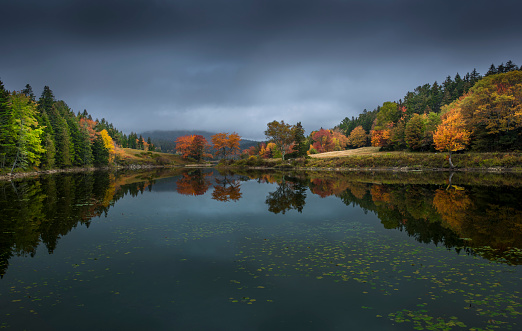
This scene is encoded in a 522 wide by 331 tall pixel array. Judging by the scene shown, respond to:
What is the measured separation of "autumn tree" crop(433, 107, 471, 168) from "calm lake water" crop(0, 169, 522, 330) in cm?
5238

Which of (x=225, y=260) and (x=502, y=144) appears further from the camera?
(x=502, y=144)

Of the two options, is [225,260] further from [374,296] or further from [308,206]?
[308,206]

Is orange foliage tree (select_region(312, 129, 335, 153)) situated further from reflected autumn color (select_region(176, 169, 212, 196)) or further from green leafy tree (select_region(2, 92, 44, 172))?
green leafy tree (select_region(2, 92, 44, 172))

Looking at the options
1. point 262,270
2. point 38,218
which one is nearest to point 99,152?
point 38,218

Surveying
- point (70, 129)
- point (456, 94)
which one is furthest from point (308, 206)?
point (456, 94)

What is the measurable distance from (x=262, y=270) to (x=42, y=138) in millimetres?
75941

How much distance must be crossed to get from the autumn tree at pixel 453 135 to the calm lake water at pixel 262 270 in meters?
52.4

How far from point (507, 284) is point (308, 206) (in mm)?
16409

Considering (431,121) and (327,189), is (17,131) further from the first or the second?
(431,121)

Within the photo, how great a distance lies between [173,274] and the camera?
10844 mm

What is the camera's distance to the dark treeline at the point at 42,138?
165ft

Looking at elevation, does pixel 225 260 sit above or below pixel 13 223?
below

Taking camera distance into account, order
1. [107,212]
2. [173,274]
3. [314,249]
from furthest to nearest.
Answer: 1. [107,212]
2. [314,249]
3. [173,274]

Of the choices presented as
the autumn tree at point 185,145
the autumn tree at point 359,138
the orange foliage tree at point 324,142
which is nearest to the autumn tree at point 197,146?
the autumn tree at point 185,145
